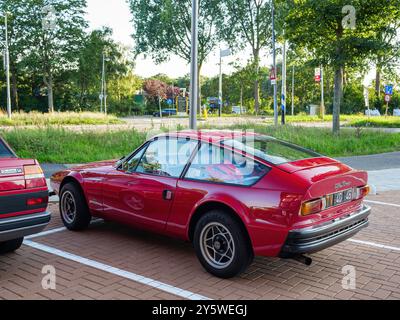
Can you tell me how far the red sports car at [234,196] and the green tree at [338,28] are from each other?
1380 centimetres

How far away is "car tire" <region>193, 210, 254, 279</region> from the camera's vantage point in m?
4.20

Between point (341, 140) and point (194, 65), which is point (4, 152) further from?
point (341, 140)

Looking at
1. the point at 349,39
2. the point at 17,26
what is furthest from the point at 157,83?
the point at 349,39

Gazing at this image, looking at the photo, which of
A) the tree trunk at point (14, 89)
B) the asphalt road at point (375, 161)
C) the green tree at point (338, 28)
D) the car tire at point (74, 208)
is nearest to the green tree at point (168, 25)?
the tree trunk at point (14, 89)

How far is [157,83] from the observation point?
3115 inches

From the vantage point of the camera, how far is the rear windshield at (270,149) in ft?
15.1

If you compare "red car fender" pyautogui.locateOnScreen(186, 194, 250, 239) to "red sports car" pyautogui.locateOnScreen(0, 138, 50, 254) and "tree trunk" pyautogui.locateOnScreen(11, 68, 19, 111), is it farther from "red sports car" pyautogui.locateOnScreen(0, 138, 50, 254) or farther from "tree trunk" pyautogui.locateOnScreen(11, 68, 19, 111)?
"tree trunk" pyautogui.locateOnScreen(11, 68, 19, 111)

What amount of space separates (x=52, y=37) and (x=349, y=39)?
119 ft

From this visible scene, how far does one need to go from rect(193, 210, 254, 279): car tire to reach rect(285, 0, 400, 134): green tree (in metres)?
14.9

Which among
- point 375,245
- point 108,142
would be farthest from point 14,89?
point 375,245

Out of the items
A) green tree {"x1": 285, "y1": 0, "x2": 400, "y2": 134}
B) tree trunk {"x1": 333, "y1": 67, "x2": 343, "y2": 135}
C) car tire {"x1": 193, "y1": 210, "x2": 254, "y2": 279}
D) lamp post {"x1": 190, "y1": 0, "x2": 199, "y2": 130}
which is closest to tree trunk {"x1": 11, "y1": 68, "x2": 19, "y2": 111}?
green tree {"x1": 285, "y1": 0, "x2": 400, "y2": 134}

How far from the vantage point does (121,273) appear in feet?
14.9
